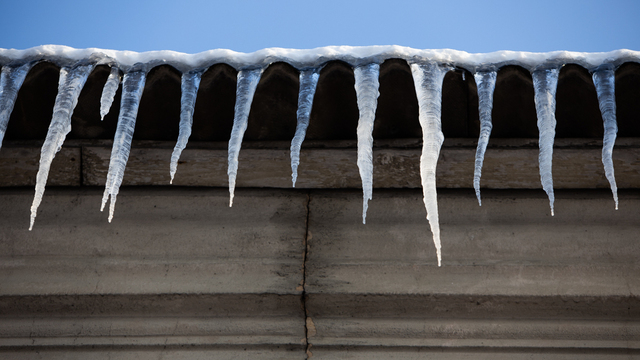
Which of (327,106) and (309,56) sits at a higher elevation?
(309,56)

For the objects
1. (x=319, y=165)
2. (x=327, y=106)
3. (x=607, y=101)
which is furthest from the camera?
(x=319, y=165)

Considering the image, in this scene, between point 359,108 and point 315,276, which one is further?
point 315,276

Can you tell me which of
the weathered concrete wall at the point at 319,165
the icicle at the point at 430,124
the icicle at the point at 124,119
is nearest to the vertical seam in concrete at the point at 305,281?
Answer: the weathered concrete wall at the point at 319,165

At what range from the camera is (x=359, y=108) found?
5.07ft

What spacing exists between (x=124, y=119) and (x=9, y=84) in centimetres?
38

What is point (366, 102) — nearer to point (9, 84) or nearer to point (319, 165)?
point (319, 165)

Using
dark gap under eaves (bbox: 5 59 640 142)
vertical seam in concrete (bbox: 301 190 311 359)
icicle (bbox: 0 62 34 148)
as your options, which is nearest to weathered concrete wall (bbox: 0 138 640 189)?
dark gap under eaves (bbox: 5 59 640 142)

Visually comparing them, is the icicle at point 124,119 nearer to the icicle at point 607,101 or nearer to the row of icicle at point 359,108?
the row of icicle at point 359,108

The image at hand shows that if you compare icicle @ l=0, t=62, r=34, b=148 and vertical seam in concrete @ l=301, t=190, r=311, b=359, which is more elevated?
icicle @ l=0, t=62, r=34, b=148

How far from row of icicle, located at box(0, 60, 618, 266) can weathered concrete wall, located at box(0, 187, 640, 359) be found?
0.99ft

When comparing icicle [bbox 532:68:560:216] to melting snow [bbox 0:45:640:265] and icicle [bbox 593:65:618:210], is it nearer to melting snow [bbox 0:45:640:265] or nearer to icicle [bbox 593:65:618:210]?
melting snow [bbox 0:45:640:265]

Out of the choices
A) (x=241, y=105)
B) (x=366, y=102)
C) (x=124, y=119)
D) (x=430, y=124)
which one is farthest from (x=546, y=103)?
(x=124, y=119)

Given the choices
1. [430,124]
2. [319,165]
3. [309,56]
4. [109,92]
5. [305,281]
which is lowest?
[305,281]

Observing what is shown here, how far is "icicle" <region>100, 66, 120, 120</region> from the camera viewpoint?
1549 millimetres
